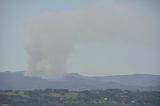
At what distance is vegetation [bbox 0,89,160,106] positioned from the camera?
4.93 meters

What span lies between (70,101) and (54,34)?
1027 millimetres

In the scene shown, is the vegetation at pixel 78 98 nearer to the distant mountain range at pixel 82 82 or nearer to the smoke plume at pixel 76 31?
the distant mountain range at pixel 82 82

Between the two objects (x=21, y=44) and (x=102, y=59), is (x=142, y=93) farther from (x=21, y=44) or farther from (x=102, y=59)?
(x=21, y=44)

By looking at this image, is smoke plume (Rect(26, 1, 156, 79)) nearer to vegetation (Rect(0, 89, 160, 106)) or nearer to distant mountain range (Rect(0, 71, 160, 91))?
distant mountain range (Rect(0, 71, 160, 91))

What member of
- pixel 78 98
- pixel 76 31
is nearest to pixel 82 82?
pixel 78 98

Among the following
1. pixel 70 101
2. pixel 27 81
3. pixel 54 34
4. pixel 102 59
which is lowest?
pixel 70 101

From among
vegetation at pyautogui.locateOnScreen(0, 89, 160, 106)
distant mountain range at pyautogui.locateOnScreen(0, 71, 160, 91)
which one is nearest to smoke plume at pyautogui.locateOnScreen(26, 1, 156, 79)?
distant mountain range at pyautogui.locateOnScreen(0, 71, 160, 91)

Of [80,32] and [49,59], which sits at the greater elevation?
[80,32]

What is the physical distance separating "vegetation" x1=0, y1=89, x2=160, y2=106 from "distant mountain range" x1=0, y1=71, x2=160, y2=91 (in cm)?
7

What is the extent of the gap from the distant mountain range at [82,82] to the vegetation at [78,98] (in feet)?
0.22

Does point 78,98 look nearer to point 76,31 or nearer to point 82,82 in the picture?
point 82,82

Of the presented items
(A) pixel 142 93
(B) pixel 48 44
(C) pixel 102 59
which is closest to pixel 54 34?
(B) pixel 48 44

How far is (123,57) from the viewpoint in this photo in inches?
202

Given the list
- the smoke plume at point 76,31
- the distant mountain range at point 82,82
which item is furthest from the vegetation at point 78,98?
the smoke plume at point 76,31
